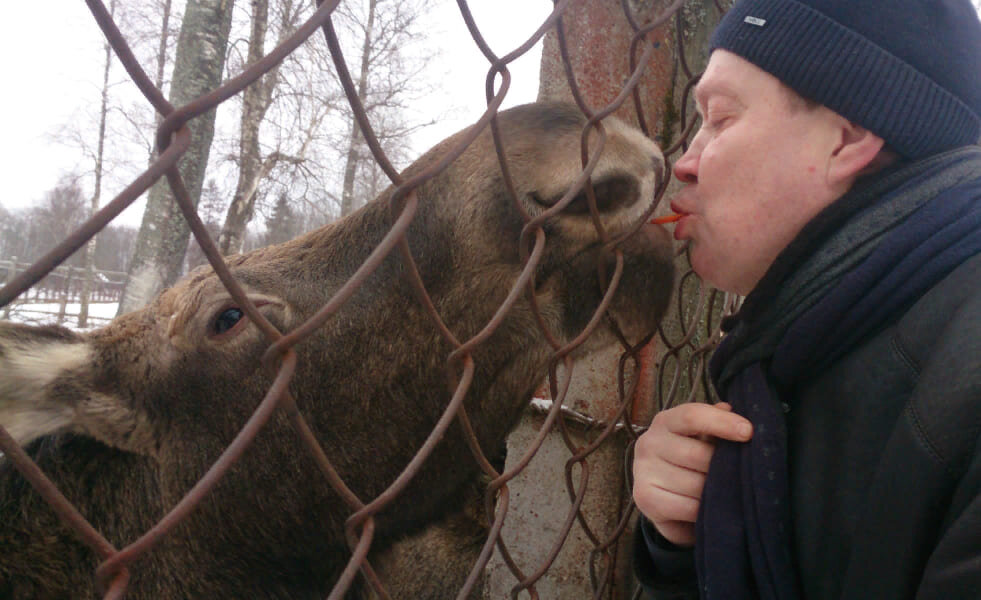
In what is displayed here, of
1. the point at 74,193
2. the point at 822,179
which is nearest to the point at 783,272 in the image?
the point at 822,179

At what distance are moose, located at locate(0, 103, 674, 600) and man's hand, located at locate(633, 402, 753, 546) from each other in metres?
0.54

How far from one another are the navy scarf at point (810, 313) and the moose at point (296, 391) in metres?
0.58

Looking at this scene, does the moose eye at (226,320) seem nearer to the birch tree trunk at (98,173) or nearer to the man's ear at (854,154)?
the man's ear at (854,154)

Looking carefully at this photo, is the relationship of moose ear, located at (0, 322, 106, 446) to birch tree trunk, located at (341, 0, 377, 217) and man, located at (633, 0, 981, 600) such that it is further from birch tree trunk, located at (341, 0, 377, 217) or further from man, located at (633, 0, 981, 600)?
birch tree trunk, located at (341, 0, 377, 217)

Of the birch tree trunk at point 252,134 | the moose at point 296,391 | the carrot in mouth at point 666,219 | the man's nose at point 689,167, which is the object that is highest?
the birch tree trunk at point 252,134

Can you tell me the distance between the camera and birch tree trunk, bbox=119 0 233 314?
30.3ft

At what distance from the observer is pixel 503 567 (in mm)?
2709

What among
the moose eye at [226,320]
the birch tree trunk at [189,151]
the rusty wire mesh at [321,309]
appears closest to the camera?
the rusty wire mesh at [321,309]

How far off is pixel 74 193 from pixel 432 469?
31.2 meters

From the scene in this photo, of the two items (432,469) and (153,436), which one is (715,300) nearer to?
(432,469)

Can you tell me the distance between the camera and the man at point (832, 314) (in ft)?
3.31

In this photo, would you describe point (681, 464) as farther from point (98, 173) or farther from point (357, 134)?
point (98, 173)

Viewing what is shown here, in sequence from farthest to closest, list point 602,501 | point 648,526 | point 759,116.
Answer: point 602,501 < point 648,526 < point 759,116

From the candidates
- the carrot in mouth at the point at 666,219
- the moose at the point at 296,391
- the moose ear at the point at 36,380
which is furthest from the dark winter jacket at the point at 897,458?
the moose ear at the point at 36,380
